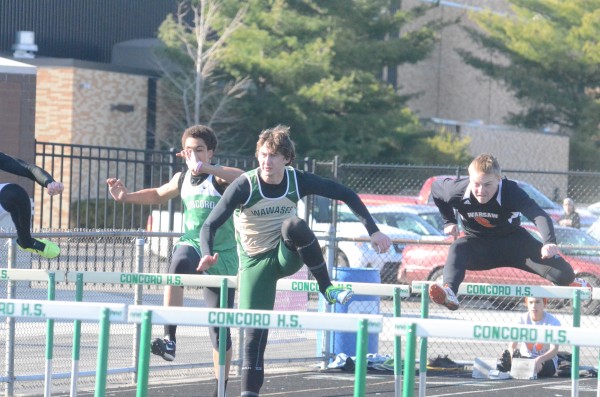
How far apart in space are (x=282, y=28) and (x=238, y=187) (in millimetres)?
28460

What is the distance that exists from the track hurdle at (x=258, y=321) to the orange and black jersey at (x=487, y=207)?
2.99m

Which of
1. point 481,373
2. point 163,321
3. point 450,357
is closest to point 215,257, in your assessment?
point 163,321

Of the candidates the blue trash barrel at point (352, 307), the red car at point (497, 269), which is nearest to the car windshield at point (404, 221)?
the red car at point (497, 269)

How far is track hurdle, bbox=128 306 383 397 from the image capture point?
19.1ft

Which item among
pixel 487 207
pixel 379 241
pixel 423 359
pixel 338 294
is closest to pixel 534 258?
pixel 487 207

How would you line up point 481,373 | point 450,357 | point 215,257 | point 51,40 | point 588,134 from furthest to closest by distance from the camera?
point 588,134
point 51,40
point 450,357
point 481,373
point 215,257

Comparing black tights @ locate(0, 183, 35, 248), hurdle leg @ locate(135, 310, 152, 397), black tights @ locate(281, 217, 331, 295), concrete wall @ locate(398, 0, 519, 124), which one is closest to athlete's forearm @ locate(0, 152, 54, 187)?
black tights @ locate(0, 183, 35, 248)

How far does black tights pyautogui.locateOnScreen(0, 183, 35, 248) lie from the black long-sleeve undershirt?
5.42 ft

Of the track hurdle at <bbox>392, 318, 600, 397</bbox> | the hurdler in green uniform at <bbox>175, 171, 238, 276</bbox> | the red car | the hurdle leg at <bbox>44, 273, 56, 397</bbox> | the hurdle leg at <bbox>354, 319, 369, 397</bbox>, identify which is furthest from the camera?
the red car

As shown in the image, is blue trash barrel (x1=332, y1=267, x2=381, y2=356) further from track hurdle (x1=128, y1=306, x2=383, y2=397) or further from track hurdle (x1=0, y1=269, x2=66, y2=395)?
track hurdle (x1=128, y1=306, x2=383, y2=397)

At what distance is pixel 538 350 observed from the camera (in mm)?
11984

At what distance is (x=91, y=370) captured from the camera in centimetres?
1078

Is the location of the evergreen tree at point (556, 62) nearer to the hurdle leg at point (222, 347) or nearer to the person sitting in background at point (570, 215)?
the person sitting in background at point (570, 215)

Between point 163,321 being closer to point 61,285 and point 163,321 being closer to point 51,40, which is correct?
point 61,285
